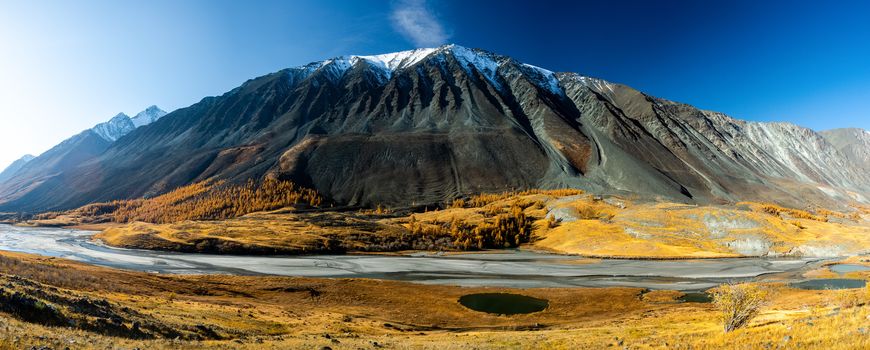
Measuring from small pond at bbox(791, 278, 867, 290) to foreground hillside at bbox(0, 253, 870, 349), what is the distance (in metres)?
5.82

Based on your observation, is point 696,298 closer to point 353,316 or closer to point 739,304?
point 739,304

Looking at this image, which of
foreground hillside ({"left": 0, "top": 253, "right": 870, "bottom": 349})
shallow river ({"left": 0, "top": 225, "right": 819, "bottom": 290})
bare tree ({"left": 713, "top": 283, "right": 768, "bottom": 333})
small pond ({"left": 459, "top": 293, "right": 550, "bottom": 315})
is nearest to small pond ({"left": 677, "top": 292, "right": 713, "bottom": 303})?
foreground hillside ({"left": 0, "top": 253, "right": 870, "bottom": 349})

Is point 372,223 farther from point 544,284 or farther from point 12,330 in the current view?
point 12,330

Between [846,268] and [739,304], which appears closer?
[739,304]

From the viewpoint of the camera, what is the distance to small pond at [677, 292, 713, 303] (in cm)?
6712

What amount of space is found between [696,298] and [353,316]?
54.7 metres

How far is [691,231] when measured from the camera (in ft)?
417

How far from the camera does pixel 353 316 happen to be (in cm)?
5366

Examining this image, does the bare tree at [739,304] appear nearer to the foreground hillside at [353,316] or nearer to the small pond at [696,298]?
the foreground hillside at [353,316]

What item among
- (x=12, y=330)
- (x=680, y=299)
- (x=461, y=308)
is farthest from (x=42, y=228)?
(x=680, y=299)

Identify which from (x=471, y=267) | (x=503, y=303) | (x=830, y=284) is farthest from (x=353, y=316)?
(x=830, y=284)

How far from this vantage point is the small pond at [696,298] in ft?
220

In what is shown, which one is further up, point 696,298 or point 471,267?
point 471,267

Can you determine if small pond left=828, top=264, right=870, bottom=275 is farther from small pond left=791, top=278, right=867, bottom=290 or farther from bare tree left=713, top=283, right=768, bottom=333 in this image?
bare tree left=713, top=283, right=768, bottom=333
